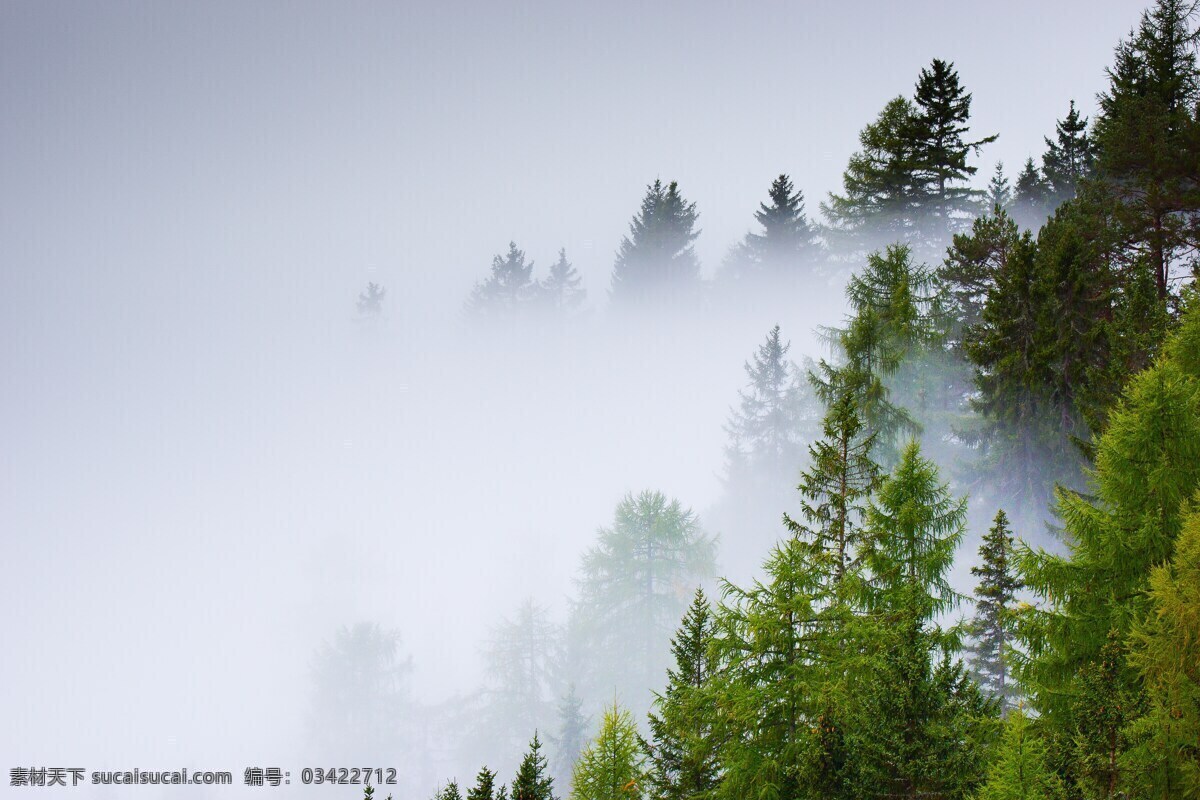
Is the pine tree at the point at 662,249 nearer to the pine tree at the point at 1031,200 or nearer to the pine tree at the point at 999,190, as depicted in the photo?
the pine tree at the point at 999,190

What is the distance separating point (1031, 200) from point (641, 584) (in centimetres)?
3841

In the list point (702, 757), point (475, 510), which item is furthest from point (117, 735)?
point (702, 757)

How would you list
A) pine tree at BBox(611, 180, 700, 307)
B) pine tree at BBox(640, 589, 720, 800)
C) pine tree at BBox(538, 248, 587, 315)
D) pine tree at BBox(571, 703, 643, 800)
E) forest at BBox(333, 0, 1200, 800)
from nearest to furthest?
forest at BBox(333, 0, 1200, 800) → pine tree at BBox(640, 589, 720, 800) → pine tree at BBox(571, 703, 643, 800) → pine tree at BBox(611, 180, 700, 307) → pine tree at BBox(538, 248, 587, 315)

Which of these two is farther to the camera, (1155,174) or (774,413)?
(774,413)

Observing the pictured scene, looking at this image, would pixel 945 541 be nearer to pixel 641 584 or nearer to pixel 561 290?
pixel 641 584

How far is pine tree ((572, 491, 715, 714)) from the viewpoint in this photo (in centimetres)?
4234

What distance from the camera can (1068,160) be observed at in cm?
5016

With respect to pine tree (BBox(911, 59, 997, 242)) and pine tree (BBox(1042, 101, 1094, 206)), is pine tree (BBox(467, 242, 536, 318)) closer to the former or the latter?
pine tree (BBox(1042, 101, 1094, 206))

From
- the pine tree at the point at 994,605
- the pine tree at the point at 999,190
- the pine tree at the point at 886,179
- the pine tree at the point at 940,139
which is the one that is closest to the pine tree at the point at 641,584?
the pine tree at the point at 886,179

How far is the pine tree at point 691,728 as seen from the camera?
11367 millimetres

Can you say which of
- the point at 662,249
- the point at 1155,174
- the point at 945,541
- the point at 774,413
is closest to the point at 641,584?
the point at 774,413

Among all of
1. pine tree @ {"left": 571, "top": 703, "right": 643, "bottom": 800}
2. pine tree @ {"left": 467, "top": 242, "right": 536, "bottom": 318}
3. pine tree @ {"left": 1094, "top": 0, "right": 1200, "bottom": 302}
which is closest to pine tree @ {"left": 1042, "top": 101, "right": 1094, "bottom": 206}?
pine tree @ {"left": 1094, "top": 0, "right": 1200, "bottom": 302}

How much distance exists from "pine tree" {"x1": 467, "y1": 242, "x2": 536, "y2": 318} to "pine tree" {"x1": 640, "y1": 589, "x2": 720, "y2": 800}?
291 feet

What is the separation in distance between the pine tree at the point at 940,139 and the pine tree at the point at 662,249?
1732 inches
